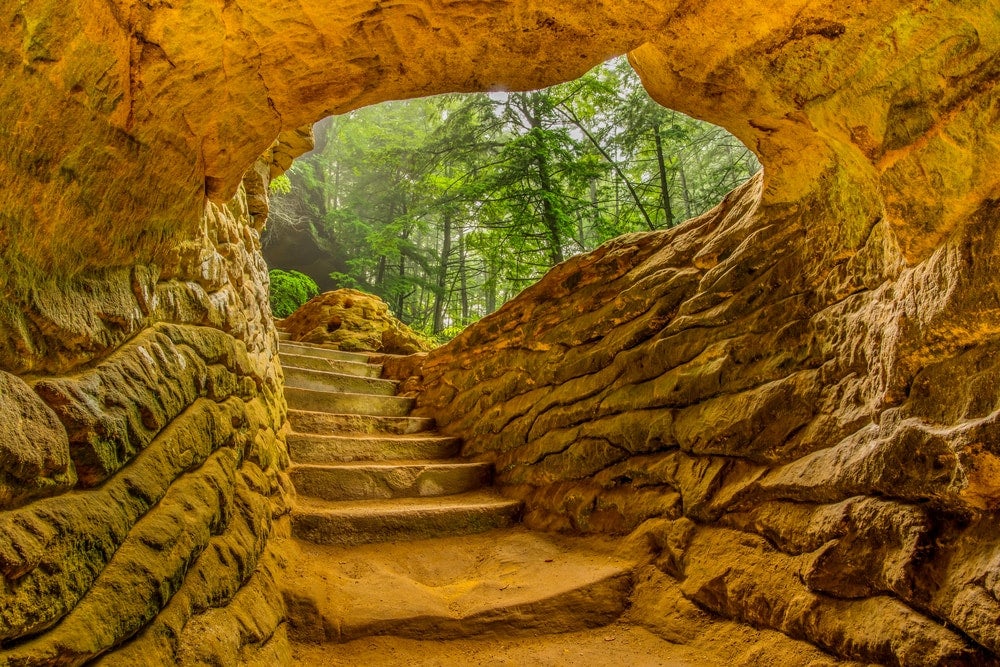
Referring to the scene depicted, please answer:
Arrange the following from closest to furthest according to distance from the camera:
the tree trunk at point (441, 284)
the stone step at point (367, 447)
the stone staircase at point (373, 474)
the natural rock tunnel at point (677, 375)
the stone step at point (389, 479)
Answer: the natural rock tunnel at point (677, 375) < the stone staircase at point (373, 474) < the stone step at point (389, 479) < the stone step at point (367, 447) < the tree trunk at point (441, 284)

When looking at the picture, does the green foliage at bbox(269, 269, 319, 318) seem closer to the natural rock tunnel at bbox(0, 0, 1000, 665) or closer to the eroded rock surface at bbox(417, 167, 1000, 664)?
the eroded rock surface at bbox(417, 167, 1000, 664)

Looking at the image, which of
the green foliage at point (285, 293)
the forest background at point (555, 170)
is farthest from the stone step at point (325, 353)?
the green foliage at point (285, 293)

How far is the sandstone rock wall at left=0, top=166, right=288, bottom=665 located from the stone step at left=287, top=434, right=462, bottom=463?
1082 mm

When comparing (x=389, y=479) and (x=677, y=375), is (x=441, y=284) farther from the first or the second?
(x=677, y=375)

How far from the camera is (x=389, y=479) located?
141 inches

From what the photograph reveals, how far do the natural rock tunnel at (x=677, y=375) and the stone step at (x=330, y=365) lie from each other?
252cm

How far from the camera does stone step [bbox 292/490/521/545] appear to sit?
288 cm

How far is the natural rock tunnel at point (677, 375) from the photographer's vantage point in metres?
1.21

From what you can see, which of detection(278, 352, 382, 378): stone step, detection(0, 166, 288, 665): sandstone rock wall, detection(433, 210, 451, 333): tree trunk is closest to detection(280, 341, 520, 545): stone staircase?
detection(278, 352, 382, 378): stone step

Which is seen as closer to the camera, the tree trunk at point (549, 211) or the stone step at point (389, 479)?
the stone step at point (389, 479)

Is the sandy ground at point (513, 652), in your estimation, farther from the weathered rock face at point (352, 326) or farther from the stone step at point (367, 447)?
the weathered rock face at point (352, 326)

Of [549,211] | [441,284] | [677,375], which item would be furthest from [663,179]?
[441,284]

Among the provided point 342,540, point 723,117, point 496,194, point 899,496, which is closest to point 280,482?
point 342,540

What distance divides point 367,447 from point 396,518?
94 cm
